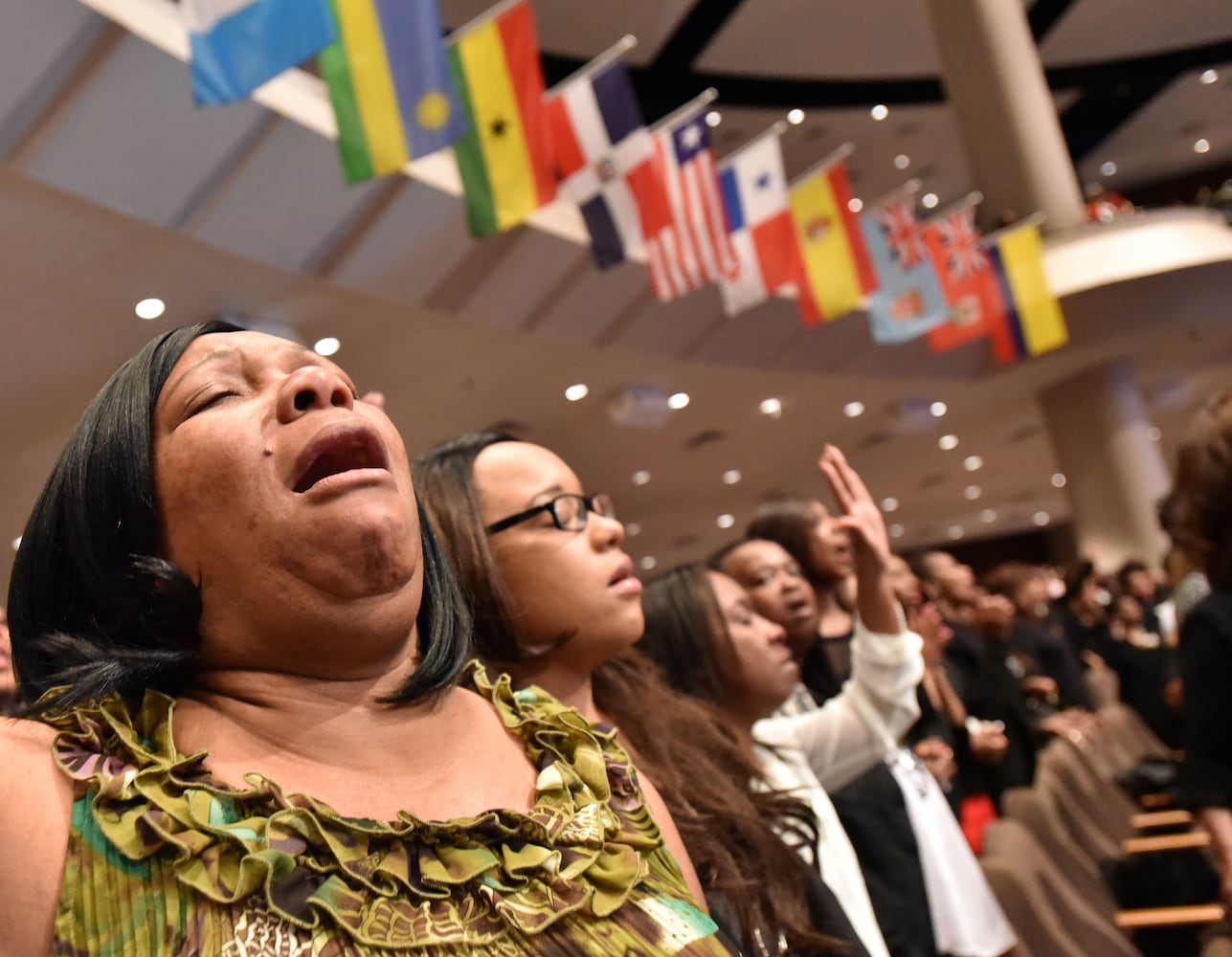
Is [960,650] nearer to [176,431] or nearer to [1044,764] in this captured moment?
[1044,764]

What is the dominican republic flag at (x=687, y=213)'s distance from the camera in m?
6.66

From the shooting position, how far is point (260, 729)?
95 cm

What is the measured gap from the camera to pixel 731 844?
1.71 meters

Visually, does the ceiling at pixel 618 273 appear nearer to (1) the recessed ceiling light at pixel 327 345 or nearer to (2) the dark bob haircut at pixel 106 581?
(1) the recessed ceiling light at pixel 327 345

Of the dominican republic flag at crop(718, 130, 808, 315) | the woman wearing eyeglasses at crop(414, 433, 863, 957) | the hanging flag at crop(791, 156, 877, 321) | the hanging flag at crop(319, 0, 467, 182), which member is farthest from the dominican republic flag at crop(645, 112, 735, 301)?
the woman wearing eyeglasses at crop(414, 433, 863, 957)

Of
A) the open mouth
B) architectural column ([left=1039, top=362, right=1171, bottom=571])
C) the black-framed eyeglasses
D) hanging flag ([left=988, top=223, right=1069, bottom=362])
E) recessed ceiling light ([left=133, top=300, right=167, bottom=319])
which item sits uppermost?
recessed ceiling light ([left=133, top=300, right=167, bottom=319])

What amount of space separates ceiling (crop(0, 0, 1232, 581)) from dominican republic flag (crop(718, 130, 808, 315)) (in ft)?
4.62

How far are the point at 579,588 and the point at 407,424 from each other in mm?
8404

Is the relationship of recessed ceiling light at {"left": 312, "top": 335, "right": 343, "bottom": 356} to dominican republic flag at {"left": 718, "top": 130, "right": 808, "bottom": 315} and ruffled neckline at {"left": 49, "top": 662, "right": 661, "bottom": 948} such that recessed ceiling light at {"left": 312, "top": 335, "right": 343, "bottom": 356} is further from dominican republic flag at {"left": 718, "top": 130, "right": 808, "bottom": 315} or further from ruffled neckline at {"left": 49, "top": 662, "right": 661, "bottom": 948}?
ruffled neckline at {"left": 49, "top": 662, "right": 661, "bottom": 948}

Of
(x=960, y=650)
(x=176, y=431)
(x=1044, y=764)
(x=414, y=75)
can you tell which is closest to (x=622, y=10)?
(x=414, y=75)

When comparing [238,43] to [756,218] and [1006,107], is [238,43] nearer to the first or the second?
[756,218]

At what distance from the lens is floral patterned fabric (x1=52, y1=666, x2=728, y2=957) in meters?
0.81

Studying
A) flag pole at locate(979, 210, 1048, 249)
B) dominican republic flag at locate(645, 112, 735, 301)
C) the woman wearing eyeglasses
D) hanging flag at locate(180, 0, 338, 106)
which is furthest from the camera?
flag pole at locate(979, 210, 1048, 249)

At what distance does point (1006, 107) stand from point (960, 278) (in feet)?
10.2
